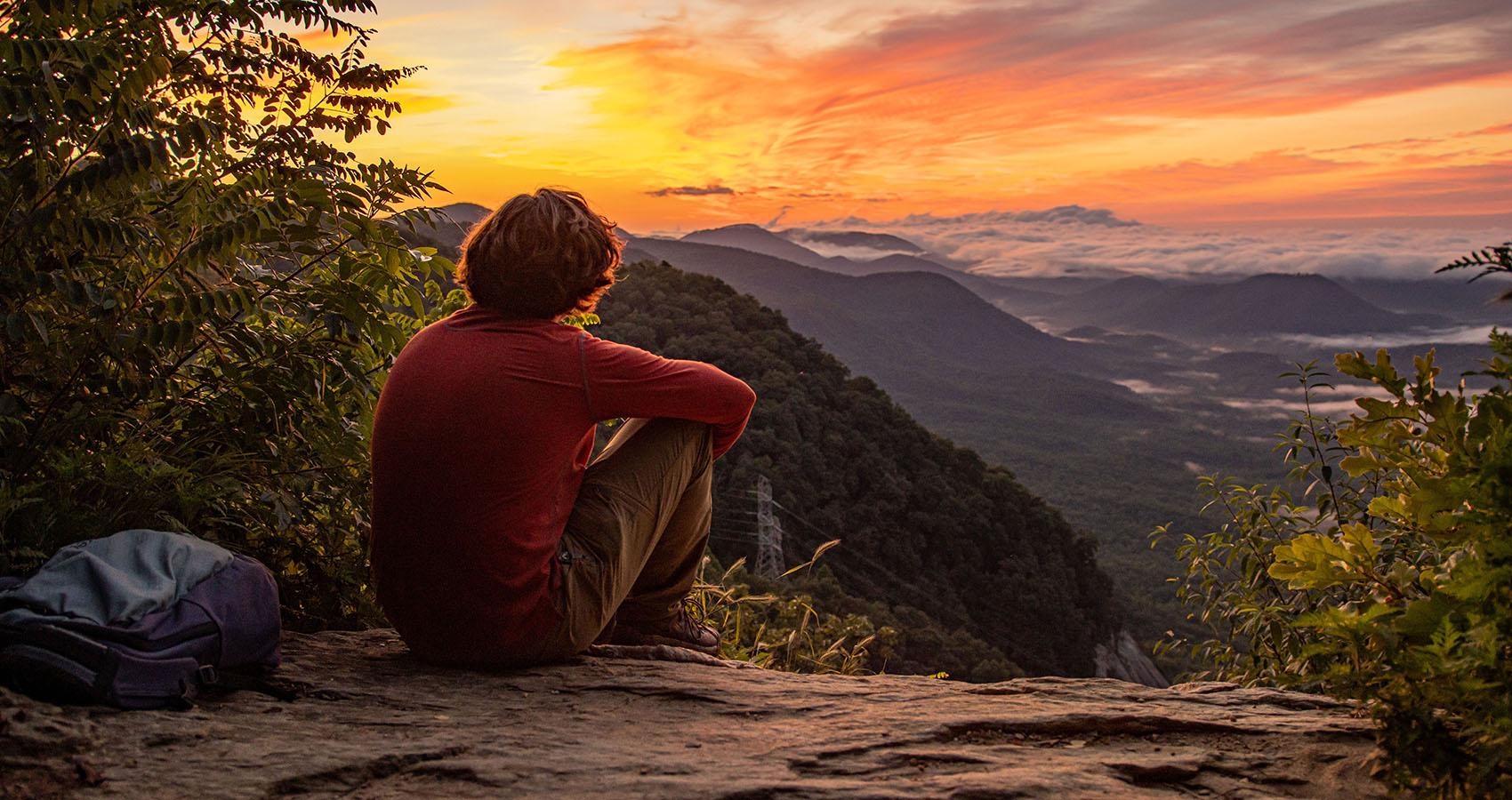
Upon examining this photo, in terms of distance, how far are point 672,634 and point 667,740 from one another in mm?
1165

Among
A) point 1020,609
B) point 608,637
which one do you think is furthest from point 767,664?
point 1020,609

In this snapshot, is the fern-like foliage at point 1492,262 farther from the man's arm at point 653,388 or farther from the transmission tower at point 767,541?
the transmission tower at point 767,541

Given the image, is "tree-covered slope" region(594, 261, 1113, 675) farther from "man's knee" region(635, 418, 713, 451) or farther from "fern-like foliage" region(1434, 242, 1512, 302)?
"fern-like foliage" region(1434, 242, 1512, 302)

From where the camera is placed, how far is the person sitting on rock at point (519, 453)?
115 inches

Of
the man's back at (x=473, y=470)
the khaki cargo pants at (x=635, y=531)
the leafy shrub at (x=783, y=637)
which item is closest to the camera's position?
the man's back at (x=473, y=470)

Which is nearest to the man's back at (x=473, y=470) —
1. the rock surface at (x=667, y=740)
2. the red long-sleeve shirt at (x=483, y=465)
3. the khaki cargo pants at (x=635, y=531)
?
the red long-sleeve shirt at (x=483, y=465)

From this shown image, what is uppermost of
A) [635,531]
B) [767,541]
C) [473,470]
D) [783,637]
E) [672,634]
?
[473,470]

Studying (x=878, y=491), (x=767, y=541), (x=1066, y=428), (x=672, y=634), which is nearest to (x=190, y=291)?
(x=672, y=634)

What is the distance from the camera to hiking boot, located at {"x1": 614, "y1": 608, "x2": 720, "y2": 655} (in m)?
3.63

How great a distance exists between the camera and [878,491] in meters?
32.7

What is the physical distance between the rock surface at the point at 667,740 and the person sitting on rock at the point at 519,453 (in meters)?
0.21

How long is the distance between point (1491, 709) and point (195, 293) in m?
3.42

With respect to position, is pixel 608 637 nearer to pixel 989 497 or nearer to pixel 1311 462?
pixel 1311 462

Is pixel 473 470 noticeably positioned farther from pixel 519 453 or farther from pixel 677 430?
pixel 677 430
